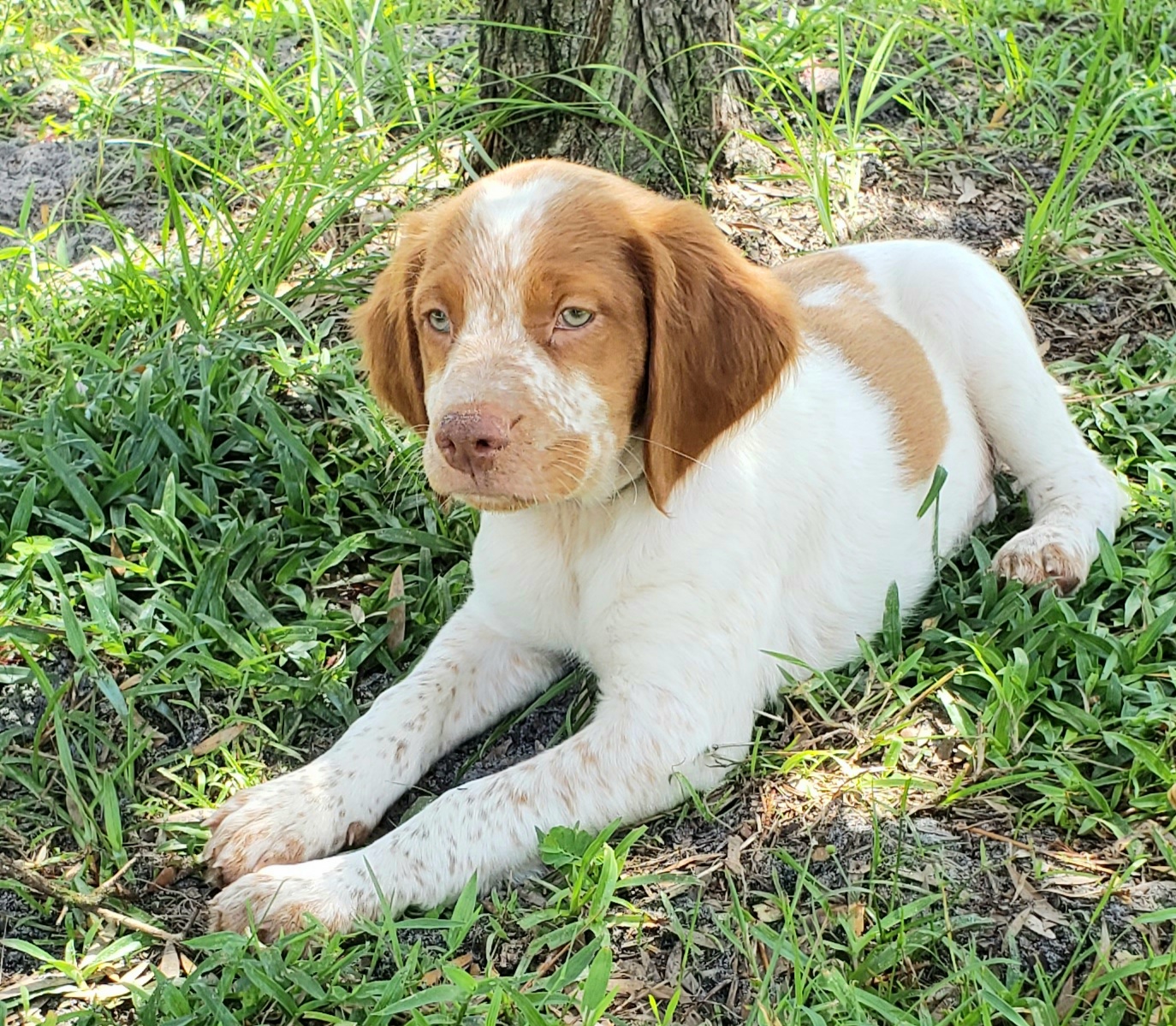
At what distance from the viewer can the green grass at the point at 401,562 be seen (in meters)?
2.50

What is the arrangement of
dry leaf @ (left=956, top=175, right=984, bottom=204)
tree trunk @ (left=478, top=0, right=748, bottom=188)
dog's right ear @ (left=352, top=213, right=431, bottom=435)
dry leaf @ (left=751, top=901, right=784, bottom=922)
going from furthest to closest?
dry leaf @ (left=956, top=175, right=984, bottom=204), tree trunk @ (left=478, top=0, right=748, bottom=188), dog's right ear @ (left=352, top=213, right=431, bottom=435), dry leaf @ (left=751, top=901, right=784, bottom=922)

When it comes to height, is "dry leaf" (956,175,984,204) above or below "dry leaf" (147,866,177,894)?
above

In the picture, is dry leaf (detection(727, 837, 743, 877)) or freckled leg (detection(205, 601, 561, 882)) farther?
freckled leg (detection(205, 601, 561, 882))

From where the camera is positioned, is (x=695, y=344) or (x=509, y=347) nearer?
(x=509, y=347)

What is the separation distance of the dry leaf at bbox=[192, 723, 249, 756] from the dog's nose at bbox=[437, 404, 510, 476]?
3.67ft

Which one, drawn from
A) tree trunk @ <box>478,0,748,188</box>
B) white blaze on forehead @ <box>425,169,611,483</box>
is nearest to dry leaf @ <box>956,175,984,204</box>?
tree trunk @ <box>478,0,748,188</box>

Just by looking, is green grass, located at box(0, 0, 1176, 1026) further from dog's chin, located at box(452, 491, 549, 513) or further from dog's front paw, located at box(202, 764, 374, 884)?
dog's chin, located at box(452, 491, 549, 513)

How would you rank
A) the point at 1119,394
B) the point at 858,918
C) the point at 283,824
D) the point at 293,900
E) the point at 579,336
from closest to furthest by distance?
the point at 858,918
the point at 293,900
the point at 579,336
the point at 283,824
the point at 1119,394

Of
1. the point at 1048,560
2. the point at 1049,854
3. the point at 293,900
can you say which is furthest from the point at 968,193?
the point at 293,900

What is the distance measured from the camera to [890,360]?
3.58 meters

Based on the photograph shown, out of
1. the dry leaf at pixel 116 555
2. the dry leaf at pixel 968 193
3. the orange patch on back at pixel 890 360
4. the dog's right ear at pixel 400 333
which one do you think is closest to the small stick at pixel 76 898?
the dry leaf at pixel 116 555

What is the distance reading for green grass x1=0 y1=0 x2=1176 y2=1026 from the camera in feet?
8.19

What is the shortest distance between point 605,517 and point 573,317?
0.53 m

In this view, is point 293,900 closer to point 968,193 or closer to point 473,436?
point 473,436
